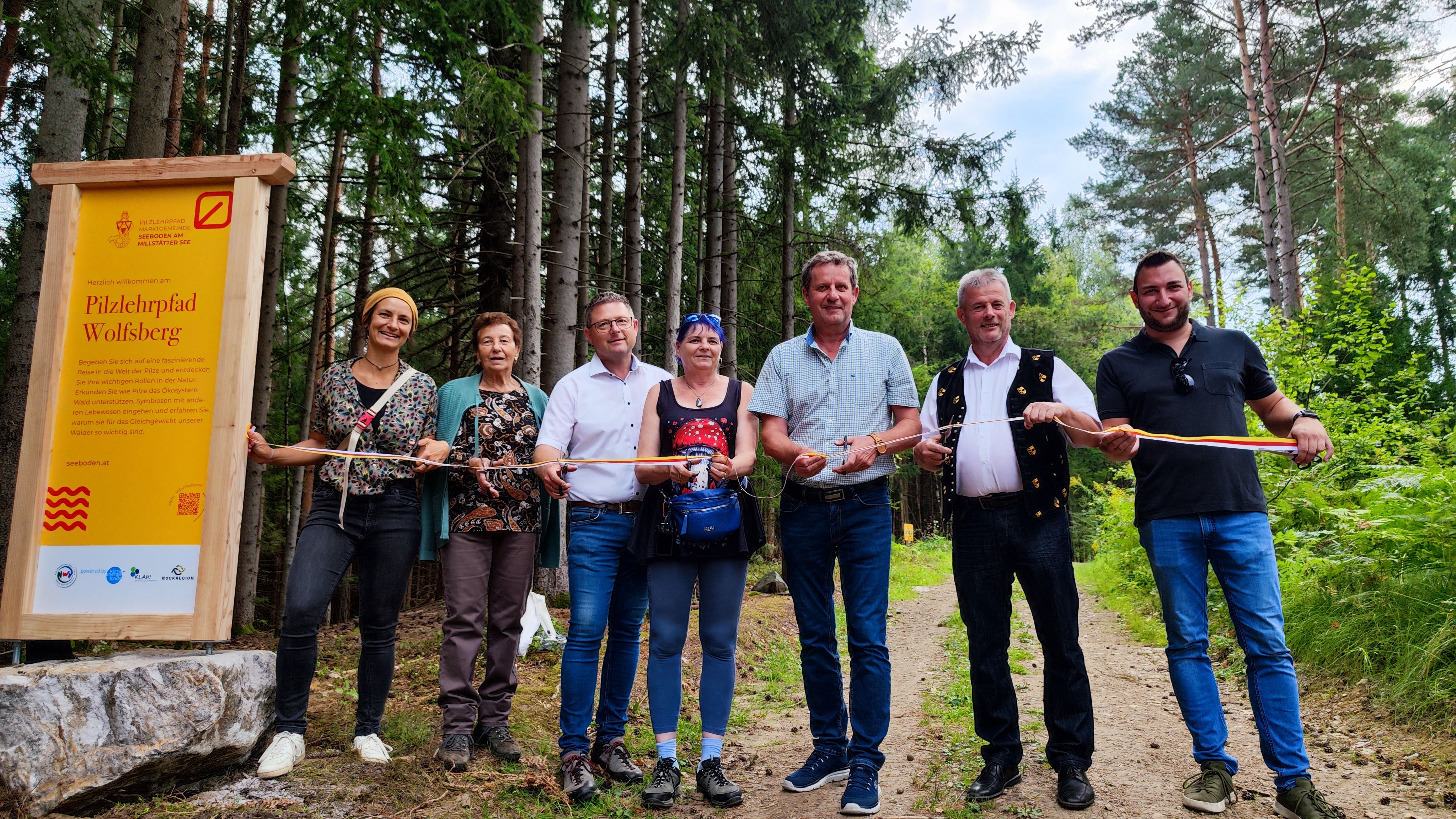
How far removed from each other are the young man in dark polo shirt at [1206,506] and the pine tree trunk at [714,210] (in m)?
8.66

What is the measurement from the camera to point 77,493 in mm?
3910

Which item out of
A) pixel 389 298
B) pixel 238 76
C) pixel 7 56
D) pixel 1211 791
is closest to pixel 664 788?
pixel 1211 791

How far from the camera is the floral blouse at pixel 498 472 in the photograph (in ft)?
13.6

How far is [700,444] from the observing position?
3812mm

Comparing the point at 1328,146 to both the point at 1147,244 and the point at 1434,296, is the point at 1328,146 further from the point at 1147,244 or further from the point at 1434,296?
the point at 1434,296

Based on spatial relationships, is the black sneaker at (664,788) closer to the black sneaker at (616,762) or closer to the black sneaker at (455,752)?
the black sneaker at (616,762)

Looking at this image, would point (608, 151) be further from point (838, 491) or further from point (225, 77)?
point (838, 491)

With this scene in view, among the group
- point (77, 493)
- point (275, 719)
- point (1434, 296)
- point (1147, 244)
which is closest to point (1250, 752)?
point (275, 719)

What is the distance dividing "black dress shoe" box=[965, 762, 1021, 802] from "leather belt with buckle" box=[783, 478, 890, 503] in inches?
53.2

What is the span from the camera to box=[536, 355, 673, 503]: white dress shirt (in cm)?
399

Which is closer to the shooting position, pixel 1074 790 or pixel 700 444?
pixel 1074 790

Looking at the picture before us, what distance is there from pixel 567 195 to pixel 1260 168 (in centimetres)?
1133

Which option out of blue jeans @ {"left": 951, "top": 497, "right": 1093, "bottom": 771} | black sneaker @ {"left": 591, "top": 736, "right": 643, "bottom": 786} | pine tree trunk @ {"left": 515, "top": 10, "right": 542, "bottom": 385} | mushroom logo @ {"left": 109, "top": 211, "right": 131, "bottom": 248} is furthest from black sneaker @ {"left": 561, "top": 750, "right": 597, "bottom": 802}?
pine tree trunk @ {"left": 515, "top": 10, "right": 542, "bottom": 385}

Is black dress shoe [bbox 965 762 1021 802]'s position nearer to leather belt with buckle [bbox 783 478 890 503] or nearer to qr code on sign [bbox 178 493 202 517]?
leather belt with buckle [bbox 783 478 890 503]
